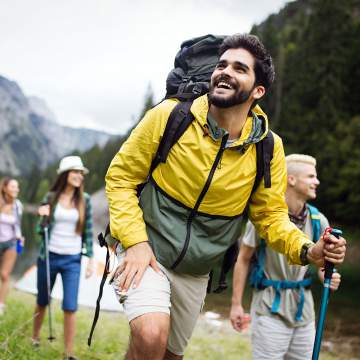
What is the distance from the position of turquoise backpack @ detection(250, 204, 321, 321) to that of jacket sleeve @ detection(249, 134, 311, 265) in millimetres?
1188

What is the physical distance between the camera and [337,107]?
48.3 meters

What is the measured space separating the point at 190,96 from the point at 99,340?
476cm

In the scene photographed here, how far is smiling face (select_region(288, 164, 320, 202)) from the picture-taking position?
4887 mm

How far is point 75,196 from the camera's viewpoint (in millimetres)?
6902

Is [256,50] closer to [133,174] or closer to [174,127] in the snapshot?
[174,127]

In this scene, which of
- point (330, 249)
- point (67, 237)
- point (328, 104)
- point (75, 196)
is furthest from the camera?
point (328, 104)

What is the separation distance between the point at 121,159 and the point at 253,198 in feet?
3.51

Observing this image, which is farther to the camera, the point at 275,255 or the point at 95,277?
the point at 95,277

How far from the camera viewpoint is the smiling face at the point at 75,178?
6.88 metres

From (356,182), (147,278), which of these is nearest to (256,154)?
(147,278)

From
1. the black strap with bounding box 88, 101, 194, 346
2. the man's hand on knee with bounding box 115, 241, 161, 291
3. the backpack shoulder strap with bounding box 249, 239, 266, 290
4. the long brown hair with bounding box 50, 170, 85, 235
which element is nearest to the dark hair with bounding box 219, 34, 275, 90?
the black strap with bounding box 88, 101, 194, 346

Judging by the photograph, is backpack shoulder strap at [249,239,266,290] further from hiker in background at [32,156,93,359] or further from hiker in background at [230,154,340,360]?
hiker in background at [32,156,93,359]

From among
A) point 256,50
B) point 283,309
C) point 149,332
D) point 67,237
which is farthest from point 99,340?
point 256,50

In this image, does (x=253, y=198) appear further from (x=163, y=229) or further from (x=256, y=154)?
(x=163, y=229)
